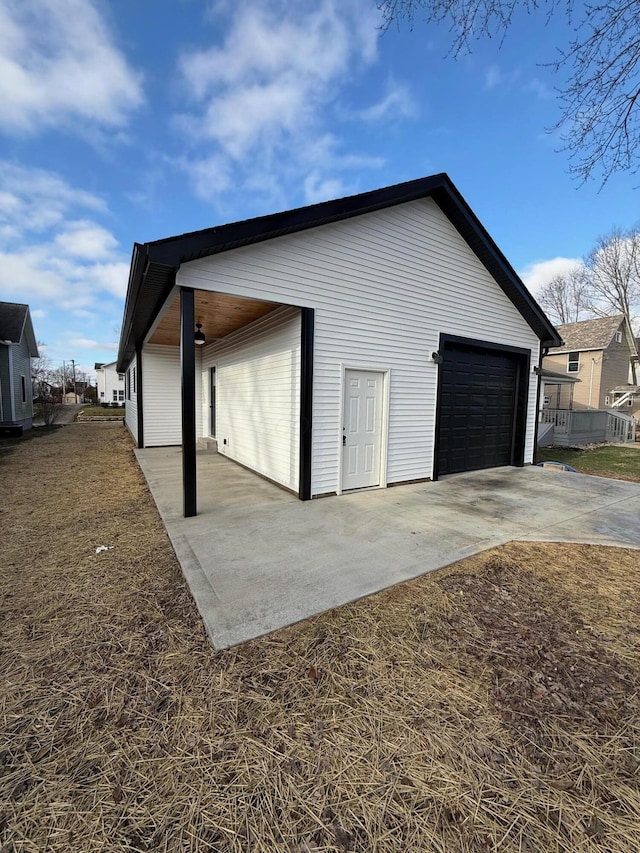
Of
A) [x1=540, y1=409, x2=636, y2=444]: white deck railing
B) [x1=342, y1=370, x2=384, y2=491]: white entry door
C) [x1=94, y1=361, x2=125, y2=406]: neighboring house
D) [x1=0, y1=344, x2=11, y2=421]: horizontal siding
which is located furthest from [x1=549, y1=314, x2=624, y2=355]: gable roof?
[x1=94, y1=361, x2=125, y2=406]: neighboring house

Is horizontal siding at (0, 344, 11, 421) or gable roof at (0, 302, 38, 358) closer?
horizontal siding at (0, 344, 11, 421)

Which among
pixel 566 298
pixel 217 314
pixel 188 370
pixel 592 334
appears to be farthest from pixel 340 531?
pixel 566 298

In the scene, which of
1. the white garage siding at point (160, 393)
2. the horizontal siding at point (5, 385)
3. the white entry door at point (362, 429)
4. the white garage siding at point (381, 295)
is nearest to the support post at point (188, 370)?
the white garage siding at point (381, 295)

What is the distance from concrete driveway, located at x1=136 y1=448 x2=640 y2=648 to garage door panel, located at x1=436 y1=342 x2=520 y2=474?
0.94 meters

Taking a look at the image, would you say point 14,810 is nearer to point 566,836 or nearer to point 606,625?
point 566,836

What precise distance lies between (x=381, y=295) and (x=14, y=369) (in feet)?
57.1

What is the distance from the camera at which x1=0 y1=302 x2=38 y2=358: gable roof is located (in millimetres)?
15461

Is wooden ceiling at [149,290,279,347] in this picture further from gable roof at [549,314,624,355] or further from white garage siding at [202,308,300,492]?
gable roof at [549,314,624,355]

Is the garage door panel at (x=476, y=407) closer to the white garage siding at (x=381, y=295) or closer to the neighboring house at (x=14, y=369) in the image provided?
the white garage siding at (x=381, y=295)

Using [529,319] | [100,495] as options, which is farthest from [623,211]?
[100,495]

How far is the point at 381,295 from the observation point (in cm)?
645

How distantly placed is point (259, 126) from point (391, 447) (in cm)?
815

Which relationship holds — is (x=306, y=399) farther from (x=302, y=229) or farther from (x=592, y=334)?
(x=592, y=334)

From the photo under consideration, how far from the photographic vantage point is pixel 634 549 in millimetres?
4082
